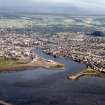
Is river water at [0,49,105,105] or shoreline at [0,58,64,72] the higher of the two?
river water at [0,49,105,105]

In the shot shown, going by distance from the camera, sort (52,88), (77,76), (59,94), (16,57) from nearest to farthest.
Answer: (59,94), (52,88), (77,76), (16,57)

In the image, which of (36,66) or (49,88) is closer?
(49,88)

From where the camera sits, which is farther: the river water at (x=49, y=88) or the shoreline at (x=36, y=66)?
the shoreline at (x=36, y=66)

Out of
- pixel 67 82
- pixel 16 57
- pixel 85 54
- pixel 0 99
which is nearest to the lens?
pixel 0 99

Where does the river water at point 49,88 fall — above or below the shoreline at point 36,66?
above

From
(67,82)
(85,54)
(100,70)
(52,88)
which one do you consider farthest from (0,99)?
(85,54)

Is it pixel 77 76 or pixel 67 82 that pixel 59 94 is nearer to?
pixel 67 82

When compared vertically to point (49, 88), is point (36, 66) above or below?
below

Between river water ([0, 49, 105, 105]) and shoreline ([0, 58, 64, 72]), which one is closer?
river water ([0, 49, 105, 105])
